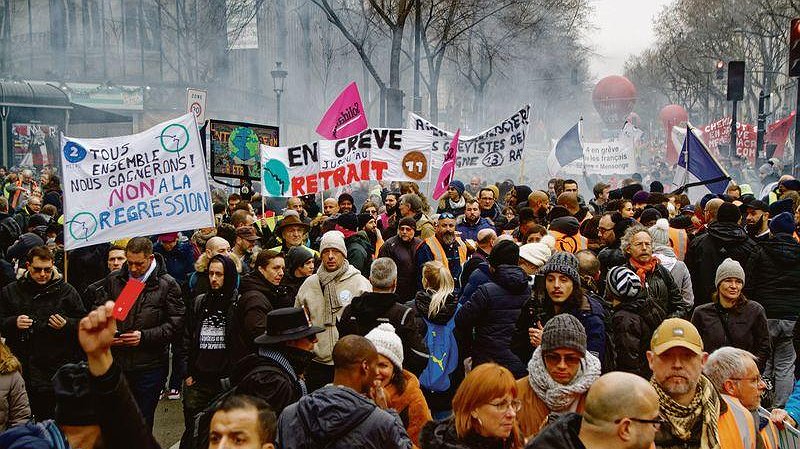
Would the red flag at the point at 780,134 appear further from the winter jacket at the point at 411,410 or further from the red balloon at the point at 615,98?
the winter jacket at the point at 411,410

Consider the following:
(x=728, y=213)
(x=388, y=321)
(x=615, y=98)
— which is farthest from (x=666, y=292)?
(x=615, y=98)

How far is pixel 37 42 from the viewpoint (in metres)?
41.0

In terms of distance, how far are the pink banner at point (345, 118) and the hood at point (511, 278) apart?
7.45 meters

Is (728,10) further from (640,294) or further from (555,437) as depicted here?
(555,437)

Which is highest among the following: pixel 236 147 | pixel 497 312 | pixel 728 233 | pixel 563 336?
pixel 236 147

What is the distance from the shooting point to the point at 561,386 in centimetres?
410

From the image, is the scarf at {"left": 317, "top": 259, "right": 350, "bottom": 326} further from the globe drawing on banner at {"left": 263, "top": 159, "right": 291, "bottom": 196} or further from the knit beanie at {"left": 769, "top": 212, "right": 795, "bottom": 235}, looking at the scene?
the globe drawing on banner at {"left": 263, "top": 159, "right": 291, "bottom": 196}

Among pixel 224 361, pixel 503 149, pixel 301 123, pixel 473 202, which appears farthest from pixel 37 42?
pixel 224 361

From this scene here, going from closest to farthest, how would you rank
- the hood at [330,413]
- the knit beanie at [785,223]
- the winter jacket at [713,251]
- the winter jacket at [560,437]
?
the winter jacket at [560,437] < the hood at [330,413] < the winter jacket at [713,251] < the knit beanie at [785,223]

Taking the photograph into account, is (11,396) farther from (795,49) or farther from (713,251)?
(795,49)

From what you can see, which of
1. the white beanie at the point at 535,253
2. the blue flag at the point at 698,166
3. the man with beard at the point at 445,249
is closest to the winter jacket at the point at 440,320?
the white beanie at the point at 535,253

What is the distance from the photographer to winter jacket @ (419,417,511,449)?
3.52m

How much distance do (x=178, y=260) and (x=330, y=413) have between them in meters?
5.54

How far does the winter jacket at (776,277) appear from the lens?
7.30 meters
